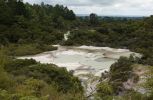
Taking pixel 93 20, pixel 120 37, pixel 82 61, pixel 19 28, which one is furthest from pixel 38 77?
pixel 93 20

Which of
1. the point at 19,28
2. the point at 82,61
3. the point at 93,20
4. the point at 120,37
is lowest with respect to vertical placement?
the point at 120,37

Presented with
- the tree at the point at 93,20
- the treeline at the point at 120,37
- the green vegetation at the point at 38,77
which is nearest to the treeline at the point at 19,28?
the treeline at the point at 120,37

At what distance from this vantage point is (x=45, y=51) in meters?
38.2

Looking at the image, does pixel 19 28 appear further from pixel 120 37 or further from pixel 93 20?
pixel 93 20

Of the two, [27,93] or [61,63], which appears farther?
[61,63]

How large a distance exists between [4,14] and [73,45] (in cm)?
989

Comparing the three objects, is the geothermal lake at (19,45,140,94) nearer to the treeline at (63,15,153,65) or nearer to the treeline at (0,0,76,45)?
the treeline at (63,15,153,65)

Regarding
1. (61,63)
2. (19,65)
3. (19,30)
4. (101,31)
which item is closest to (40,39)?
(19,30)

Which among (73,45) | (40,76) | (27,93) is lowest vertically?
(73,45)

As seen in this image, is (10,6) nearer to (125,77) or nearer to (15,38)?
(15,38)

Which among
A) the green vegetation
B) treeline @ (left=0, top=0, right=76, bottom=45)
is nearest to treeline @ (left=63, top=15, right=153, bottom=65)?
treeline @ (left=0, top=0, right=76, bottom=45)

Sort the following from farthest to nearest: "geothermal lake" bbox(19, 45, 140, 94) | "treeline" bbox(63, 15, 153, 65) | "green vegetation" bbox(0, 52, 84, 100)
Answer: "treeline" bbox(63, 15, 153, 65), "geothermal lake" bbox(19, 45, 140, 94), "green vegetation" bbox(0, 52, 84, 100)

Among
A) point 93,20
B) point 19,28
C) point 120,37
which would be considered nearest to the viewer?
point 19,28

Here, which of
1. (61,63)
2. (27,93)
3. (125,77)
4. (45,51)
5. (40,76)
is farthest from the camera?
(45,51)
